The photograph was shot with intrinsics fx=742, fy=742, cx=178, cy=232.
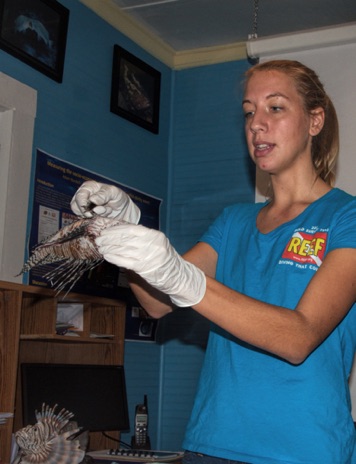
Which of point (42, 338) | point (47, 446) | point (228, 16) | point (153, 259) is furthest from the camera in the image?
point (228, 16)

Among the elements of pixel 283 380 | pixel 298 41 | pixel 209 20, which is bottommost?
pixel 283 380

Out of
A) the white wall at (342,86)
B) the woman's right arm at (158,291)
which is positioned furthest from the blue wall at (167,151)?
the woman's right arm at (158,291)

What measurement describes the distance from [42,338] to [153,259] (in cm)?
189

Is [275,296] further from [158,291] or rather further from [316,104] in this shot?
[316,104]

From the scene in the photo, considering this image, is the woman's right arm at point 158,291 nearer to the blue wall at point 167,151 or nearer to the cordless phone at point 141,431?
the blue wall at point 167,151

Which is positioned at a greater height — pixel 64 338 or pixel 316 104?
pixel 316 104

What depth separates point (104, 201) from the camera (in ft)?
5.00

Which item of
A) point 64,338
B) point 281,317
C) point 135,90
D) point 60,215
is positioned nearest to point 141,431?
point 64,338

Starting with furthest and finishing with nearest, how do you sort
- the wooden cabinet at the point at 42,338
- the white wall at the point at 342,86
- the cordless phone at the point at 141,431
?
1. the cordless phone at the point at 141,431
2. the white wall at the point at 342,86
3. the wooden cabinet at the point at 42,338

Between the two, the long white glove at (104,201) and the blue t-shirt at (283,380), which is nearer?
the blue t-shirt at (283,380)

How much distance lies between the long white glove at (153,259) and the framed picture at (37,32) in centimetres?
201

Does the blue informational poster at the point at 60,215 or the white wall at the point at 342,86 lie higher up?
the white wall at the point at 342,86

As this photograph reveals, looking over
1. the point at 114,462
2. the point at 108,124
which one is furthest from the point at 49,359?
the point at 108,124

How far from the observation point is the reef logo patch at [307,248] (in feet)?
4.40
